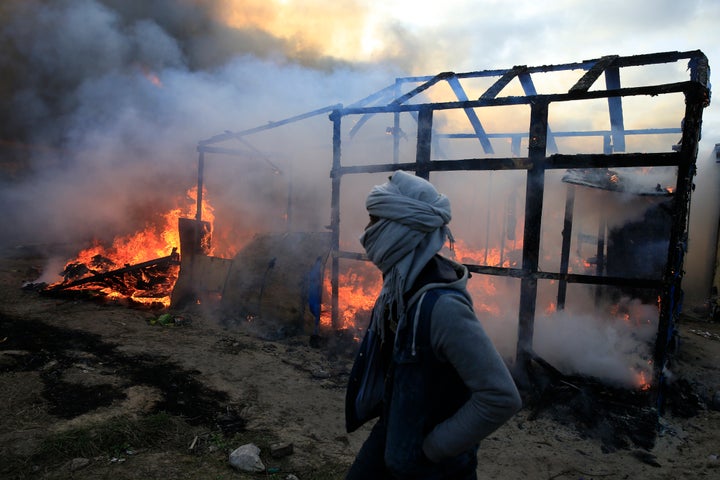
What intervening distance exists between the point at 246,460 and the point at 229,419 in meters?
1.04

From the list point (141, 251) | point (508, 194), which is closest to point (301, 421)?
point (508, 194)

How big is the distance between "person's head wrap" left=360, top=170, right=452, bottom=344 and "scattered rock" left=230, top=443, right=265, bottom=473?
2.87m

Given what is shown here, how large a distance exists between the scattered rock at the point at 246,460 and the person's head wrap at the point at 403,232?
287 centimetres

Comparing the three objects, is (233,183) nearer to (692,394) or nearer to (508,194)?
(508,194)

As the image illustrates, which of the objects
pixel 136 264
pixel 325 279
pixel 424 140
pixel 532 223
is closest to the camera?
pixel 532 223

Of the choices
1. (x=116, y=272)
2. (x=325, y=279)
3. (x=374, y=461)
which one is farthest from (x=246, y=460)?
(x=116, y=272)

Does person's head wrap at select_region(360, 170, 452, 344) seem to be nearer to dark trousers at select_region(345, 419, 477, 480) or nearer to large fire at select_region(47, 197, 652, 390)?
dark trousers at select_region(345, 419, 477, 480)

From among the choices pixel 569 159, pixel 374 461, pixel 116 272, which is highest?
pixel 569 159

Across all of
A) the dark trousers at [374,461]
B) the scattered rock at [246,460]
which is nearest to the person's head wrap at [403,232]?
the dark trousers at [374,461]

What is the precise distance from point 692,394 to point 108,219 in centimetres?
1734

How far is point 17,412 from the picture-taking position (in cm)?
461

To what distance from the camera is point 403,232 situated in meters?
1.77

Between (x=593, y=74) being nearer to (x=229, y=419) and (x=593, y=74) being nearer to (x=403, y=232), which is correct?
(x=403, y=232)

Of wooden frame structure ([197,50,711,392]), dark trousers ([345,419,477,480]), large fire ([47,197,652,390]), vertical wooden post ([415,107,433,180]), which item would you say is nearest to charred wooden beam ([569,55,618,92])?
wooden frame structure ([197,50,711,392])
